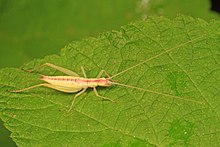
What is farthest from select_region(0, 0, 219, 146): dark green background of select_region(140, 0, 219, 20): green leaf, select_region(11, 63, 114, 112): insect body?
select_region(11, 63, 114, 112): insect body

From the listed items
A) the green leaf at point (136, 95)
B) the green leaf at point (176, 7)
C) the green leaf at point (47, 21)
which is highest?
the green leaf at point (176, 7)

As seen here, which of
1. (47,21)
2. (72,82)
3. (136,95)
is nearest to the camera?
(136,95)

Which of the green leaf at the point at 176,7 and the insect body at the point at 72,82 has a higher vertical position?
the green leaf at the point at 176,7

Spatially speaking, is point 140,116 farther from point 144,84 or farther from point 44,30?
point 44,30

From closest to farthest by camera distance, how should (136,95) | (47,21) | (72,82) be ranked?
1. (136,95)
2. (72,82)
3. (47,21)

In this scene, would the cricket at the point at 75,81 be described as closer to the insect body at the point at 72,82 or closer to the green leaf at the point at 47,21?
the insect body at the point at 72,82

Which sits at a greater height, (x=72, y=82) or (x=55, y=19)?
(x=55, y=19)

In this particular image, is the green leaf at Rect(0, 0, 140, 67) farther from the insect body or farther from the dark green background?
the insect body

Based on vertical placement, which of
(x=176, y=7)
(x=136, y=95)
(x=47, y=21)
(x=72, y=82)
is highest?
(x=176, y=7)

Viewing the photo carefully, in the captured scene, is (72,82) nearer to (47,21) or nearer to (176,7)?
(47,21)

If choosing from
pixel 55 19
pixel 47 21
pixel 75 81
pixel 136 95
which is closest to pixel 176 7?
pixel 55 19

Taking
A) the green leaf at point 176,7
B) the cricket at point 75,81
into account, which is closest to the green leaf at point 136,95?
the cricket at point 75,81
